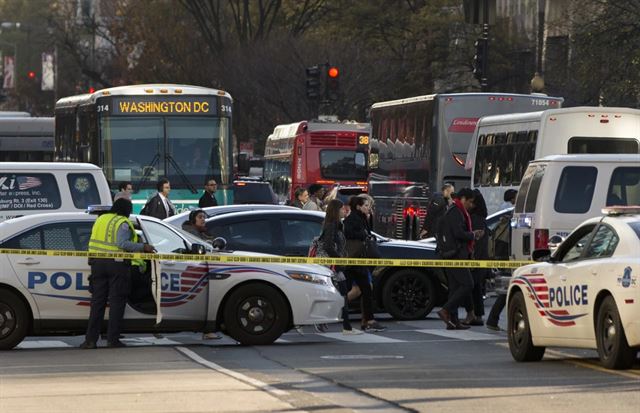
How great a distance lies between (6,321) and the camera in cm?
1800

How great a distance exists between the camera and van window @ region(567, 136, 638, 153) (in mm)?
28547

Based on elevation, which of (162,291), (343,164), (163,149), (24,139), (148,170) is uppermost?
(24,139)

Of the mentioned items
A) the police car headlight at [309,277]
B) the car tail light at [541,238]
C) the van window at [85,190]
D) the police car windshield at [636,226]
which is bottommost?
the police car headlight at [309,277]

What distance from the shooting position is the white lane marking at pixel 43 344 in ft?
63.0

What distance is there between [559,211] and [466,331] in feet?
6.12

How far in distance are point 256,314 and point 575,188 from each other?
4.71 metres

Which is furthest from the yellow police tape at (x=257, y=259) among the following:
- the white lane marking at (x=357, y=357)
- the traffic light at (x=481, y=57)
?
the traffic light at (x=481, y=57)

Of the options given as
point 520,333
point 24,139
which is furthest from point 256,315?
point 24,139

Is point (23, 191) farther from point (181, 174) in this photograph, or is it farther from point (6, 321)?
point (181, 174)

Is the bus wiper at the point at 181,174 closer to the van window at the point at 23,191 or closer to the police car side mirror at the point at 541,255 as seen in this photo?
the van window at the point at 23,191

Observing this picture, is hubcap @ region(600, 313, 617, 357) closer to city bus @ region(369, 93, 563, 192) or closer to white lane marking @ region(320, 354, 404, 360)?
white lane marking @ region(320, 354, 404, 360)

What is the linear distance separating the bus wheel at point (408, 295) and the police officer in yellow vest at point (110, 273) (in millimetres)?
5061

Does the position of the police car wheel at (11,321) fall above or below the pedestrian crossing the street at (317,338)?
above

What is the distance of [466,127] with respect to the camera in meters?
35.2
